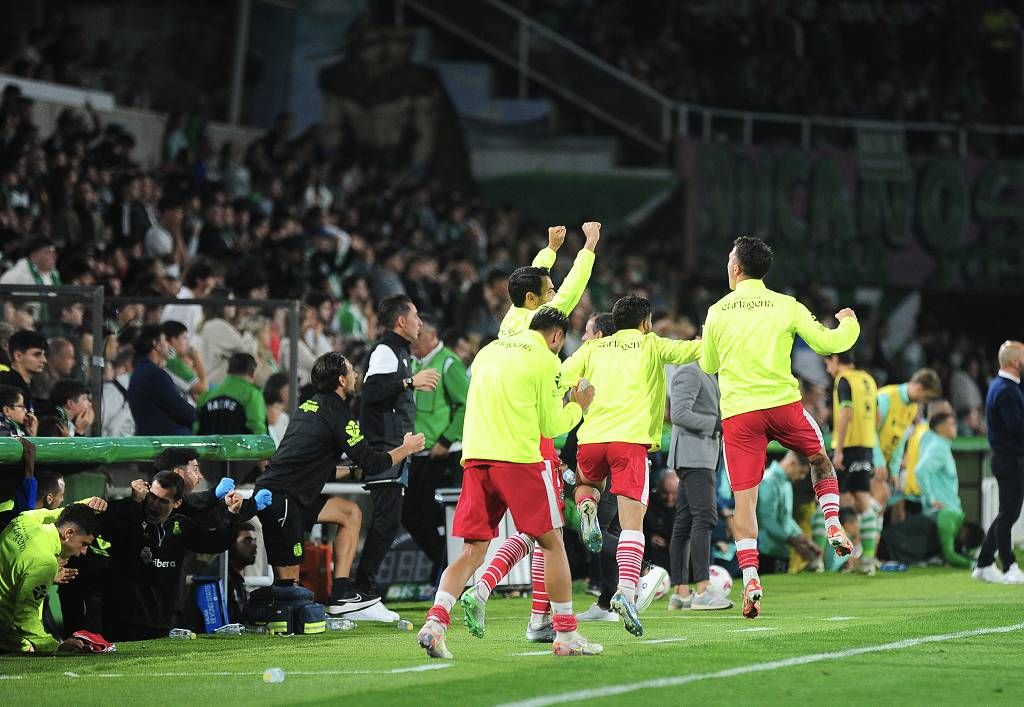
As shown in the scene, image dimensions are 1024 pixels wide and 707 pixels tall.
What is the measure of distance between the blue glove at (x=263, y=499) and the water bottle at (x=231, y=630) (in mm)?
966

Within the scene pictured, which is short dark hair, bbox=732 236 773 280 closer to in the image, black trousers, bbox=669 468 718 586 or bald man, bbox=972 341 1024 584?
black trousers, bbox=669 468 718 586

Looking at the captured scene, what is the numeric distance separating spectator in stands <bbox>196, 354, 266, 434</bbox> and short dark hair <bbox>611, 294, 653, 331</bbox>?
4257mm

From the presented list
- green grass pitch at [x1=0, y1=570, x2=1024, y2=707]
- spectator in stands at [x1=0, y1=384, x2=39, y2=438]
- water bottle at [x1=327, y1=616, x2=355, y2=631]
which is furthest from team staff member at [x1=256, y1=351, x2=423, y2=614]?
spectator in stands at [x1=0, y1=384, x2=39, y2=438]

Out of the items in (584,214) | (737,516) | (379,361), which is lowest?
(737,516)

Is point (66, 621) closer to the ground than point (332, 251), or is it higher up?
closer to the ground

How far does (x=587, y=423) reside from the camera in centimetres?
1227

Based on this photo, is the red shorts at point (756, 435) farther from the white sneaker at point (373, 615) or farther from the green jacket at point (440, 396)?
the green jacket at point (440, 396)

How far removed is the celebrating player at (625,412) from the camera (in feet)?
39.4

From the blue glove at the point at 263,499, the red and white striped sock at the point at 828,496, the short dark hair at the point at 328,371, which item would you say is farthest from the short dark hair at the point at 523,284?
the red and white striped sock at the point at 828,496

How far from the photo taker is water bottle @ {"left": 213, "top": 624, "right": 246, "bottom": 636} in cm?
1296

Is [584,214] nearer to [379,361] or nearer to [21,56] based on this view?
[21,56]

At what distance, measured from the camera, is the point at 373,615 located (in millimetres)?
13312

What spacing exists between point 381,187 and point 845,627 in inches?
646

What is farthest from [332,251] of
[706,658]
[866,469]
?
[706,658]
